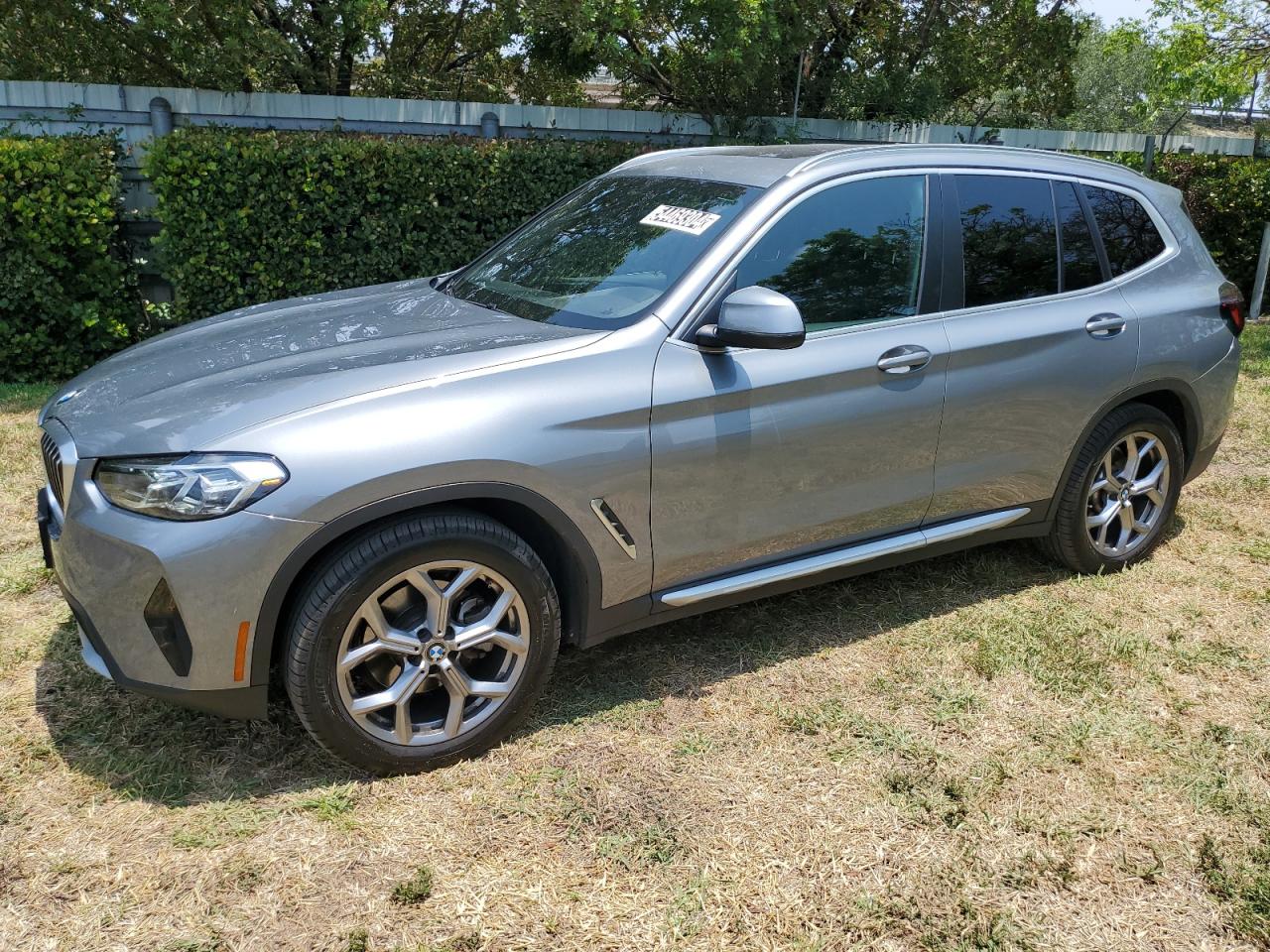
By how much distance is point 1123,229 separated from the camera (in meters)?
4.32

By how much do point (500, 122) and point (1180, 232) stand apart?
6.11 metres

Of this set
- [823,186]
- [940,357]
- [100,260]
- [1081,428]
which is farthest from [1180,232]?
[100,260]

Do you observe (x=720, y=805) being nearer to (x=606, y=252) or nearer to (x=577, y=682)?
(x=577, y=682)

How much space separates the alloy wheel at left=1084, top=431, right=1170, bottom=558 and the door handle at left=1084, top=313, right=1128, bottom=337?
49cm

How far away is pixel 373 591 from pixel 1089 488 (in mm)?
3001

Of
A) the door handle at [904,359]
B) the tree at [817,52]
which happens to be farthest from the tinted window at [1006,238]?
the tree at [817,52]

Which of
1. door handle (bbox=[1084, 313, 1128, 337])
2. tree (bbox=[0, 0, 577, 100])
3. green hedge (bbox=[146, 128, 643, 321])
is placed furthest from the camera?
tree (bbox=[0, 0, 577, 100])

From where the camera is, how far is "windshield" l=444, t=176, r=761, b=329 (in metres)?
3.41

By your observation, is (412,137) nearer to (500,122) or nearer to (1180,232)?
(500,122)

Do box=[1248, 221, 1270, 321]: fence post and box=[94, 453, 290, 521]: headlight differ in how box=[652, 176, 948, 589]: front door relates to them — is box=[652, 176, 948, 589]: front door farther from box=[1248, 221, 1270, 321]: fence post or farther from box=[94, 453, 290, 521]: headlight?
box=[1248, 221, 1270, 321]: fence post

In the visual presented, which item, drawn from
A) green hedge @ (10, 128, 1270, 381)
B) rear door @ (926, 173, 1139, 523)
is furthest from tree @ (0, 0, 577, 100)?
rear door @ (926, 173, 1139, 523)

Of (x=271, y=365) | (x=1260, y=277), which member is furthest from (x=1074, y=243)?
(x=1260, y=277)

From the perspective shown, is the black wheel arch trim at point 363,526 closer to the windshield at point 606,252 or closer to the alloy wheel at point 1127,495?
the windshield at point 606,252

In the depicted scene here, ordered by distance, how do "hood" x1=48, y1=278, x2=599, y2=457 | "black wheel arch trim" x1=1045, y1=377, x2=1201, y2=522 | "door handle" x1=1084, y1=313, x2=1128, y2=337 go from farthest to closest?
1. "black wheel arch trim" x1=1045, y1=377, x2=1201, y2=522
2. "door handle" x1=1084, y1=313, x2=1128, y2=337
3. "hood" x1=48, y1=278, x2=599, y2=457
